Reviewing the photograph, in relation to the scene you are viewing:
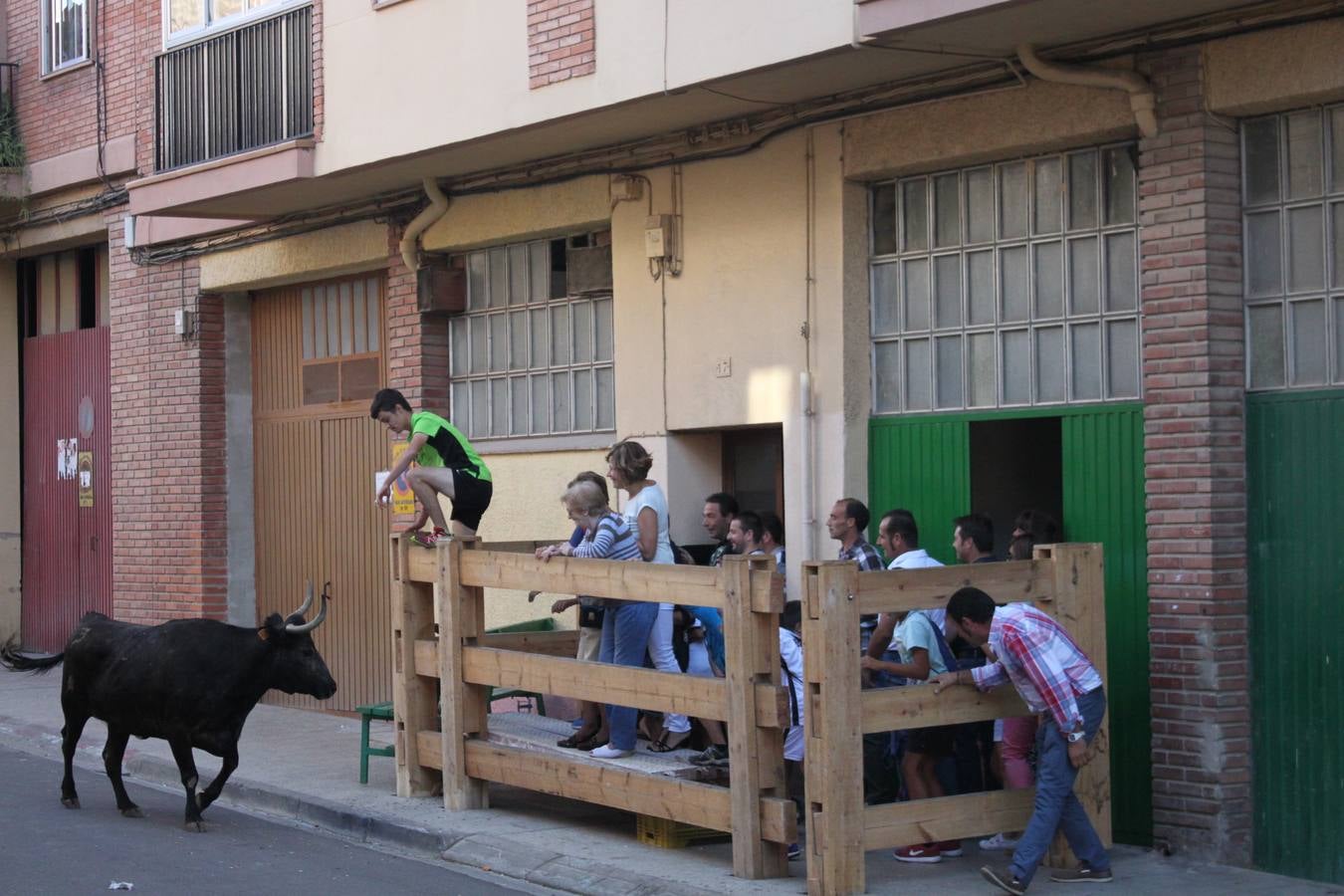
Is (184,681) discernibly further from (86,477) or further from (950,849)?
(86,477)

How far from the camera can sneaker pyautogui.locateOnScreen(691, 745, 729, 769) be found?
909 centimetres

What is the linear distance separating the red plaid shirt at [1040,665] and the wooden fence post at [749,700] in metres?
0.99

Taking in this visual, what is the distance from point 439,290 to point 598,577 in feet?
17.1

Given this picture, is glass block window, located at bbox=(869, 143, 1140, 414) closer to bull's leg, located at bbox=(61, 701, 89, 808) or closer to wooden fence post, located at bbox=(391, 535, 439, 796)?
wooden fence post, located at bbox=(391, 535, 439, 796)

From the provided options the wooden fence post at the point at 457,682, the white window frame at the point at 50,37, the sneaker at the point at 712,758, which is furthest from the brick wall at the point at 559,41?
the white window frame at the point at 50,37

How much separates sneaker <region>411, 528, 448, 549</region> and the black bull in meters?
0.70

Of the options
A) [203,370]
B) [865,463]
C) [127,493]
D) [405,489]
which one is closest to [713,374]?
[865,463]

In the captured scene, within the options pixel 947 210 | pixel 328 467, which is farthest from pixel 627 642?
pixel 328 467

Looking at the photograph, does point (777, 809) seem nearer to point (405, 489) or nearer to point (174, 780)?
point (174, 780)

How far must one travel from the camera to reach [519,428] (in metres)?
13.6

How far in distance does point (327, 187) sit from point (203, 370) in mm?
3209

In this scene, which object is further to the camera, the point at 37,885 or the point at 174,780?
the point at 174,780

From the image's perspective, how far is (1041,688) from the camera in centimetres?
801

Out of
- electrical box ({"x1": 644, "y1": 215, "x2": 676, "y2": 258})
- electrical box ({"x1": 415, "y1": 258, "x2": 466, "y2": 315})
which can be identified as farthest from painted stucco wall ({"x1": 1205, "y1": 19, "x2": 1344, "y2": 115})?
electrical box ({"x1": 415, "y1": 258, "x2": 466, "y2": 315})
